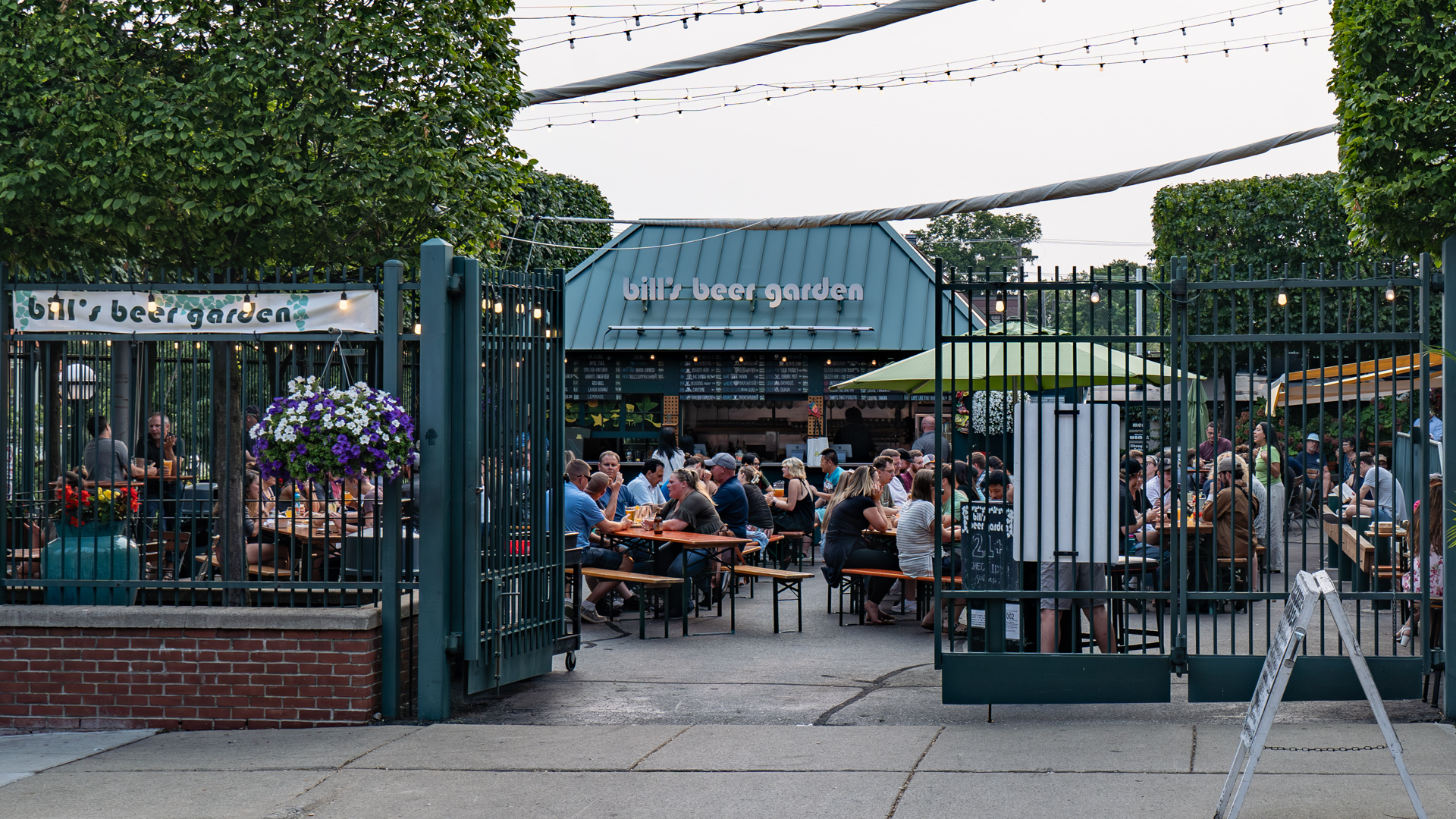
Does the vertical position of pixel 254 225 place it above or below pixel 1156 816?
above

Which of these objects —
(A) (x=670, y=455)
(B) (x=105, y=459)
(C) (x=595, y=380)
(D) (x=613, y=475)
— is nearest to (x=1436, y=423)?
(D) (x=613, y=475)

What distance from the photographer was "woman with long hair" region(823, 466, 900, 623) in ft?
34.6

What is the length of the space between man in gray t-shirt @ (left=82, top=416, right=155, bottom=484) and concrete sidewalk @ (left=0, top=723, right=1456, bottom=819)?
1.49 metres

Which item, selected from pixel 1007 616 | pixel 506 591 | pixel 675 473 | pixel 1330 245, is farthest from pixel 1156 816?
pixel 1330 245

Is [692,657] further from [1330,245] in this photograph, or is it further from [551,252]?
[1330,245]

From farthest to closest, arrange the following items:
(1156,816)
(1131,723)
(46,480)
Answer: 1. (46,480)
2. (1131,723)
3. (1156,816)

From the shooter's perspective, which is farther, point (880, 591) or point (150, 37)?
point (880, 591)

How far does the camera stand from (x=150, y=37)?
867 cm

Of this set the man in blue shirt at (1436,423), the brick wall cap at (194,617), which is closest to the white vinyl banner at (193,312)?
the brick wall cap at (194,617)

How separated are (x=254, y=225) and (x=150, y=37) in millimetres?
1422

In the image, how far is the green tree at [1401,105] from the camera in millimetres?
6980

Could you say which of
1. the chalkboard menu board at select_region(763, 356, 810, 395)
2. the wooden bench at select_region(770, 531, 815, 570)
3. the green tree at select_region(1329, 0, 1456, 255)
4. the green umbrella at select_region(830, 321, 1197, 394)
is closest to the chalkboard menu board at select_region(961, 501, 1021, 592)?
the green umbrella at select_region(830, 321, 1197, 394)

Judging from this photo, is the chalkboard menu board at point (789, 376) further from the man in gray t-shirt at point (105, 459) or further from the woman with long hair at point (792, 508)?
the man in gray t-shirt at point (105, 459)

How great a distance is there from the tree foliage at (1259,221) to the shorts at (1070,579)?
24454mm
